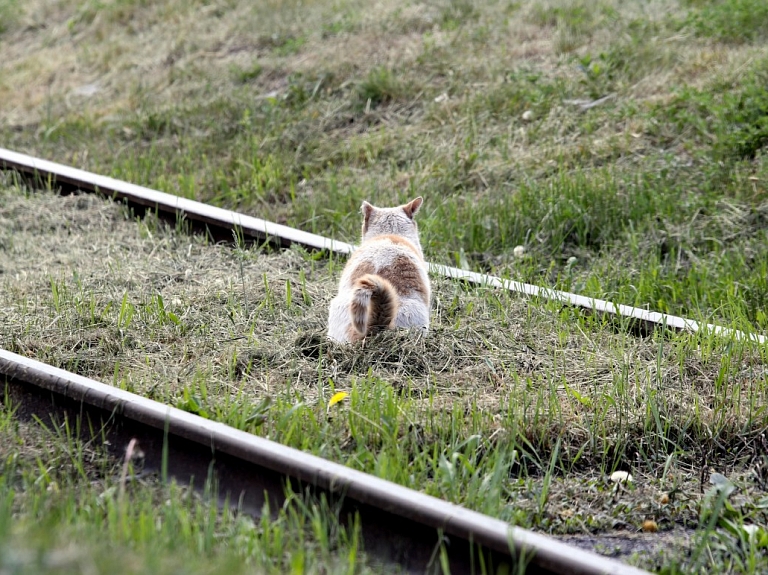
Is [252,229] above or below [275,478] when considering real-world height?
below

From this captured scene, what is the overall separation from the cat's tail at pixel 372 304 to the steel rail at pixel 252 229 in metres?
1.23

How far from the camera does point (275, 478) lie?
3.64 metres

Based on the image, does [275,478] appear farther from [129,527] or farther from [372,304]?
[372,304]

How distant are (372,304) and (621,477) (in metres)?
1.41

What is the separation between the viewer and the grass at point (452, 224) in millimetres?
4184

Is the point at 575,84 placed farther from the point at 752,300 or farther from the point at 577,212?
the point at 752,300

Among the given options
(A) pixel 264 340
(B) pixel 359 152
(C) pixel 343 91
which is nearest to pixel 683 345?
(A) pixel 264 340

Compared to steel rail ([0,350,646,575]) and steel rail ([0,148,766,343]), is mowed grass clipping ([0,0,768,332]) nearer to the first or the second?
steel rail ([0,148,766,343])

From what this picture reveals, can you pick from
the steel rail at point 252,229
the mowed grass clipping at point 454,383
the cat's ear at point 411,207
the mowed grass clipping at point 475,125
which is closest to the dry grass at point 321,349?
the mowed grass clipping at point 454,383

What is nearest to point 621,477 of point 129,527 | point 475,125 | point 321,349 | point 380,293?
point 380,293

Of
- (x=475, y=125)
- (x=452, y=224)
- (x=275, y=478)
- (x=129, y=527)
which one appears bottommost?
(x=452, y=224)

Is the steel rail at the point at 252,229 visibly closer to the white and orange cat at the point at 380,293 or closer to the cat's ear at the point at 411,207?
the cat's ear at the point at 411,207

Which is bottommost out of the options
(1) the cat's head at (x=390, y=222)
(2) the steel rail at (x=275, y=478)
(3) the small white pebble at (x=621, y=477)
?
(3) the small white pebble at (x=621, y=477)

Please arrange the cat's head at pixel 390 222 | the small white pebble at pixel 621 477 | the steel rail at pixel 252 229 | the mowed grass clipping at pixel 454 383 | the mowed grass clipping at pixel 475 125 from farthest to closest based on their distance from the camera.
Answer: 1. the mowed grass clipping at pixel 475 125
2. the cat's head at pixel 390 222
3. the steel rail at pixel 252 229
4. the small white pebble at pixel 621 477
5. the mowed grass clipping at pixel 454 383
